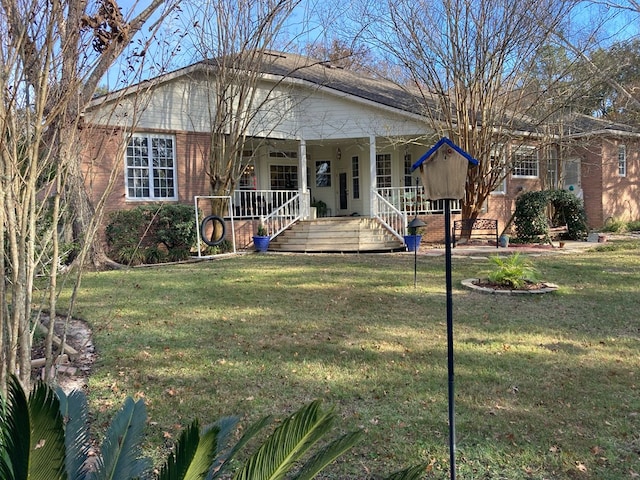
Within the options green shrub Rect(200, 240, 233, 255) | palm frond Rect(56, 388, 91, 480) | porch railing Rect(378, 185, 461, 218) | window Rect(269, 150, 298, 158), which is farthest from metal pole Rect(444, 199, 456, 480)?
window Rect(269, 150, 298, 158)

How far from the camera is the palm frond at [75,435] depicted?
1.72 m

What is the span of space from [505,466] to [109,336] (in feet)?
13.8

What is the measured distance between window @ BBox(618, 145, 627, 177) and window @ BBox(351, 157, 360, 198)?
→ 11737 mm

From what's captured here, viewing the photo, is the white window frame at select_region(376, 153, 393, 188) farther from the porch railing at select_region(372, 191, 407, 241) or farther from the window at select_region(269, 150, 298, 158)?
the porch railing at select_region(372, 191, 407, 241)

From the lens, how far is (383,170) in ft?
58.4

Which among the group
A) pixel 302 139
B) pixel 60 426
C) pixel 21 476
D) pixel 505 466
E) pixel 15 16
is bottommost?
pixel 505 466

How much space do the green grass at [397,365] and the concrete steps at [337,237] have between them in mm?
4814

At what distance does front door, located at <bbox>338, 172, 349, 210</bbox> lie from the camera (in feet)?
60.1

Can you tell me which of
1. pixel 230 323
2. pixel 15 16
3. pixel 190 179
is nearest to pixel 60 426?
pixel 15 16

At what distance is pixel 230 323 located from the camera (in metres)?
5.71

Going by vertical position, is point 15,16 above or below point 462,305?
above

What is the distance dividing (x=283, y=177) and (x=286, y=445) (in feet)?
53.7

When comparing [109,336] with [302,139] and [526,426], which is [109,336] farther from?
[302,139]

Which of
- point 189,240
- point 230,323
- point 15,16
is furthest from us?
point 189,240
